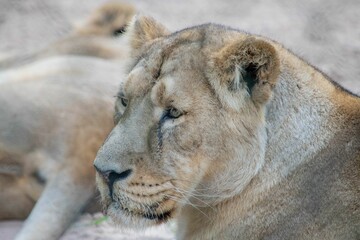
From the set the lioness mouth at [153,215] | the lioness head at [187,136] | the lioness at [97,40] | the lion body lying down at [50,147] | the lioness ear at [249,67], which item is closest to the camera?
the lioness ear at [249,67]

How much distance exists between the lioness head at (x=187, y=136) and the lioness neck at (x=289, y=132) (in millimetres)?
60

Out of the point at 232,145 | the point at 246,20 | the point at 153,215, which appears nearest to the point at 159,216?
the point at 153,215

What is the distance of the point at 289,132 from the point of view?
333 cm

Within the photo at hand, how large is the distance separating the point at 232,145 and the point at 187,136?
6.7 inches

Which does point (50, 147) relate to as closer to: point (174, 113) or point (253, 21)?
point (174, 113)

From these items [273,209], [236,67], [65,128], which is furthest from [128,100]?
[65,128]

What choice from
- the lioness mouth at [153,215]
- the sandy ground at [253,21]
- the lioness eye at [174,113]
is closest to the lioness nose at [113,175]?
the lioness mouth at [153,215]

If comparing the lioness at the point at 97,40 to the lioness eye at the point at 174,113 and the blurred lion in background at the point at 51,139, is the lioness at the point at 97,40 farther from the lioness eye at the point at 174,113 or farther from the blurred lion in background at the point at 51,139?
the lioness eye at the point at 174,113

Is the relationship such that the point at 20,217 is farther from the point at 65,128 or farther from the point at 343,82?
the point at 343,82

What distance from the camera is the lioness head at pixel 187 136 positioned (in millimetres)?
3199

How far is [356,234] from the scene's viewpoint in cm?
327

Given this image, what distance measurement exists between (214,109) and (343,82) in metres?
3.23

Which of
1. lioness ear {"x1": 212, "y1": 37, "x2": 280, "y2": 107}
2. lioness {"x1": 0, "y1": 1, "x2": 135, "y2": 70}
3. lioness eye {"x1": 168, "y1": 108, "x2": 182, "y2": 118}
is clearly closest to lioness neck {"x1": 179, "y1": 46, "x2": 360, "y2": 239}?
lioness ear {"x1": 212, "y1": 37, "x2": 280, "y2": 107}

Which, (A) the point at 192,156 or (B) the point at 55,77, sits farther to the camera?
(B) the point at 55,77
